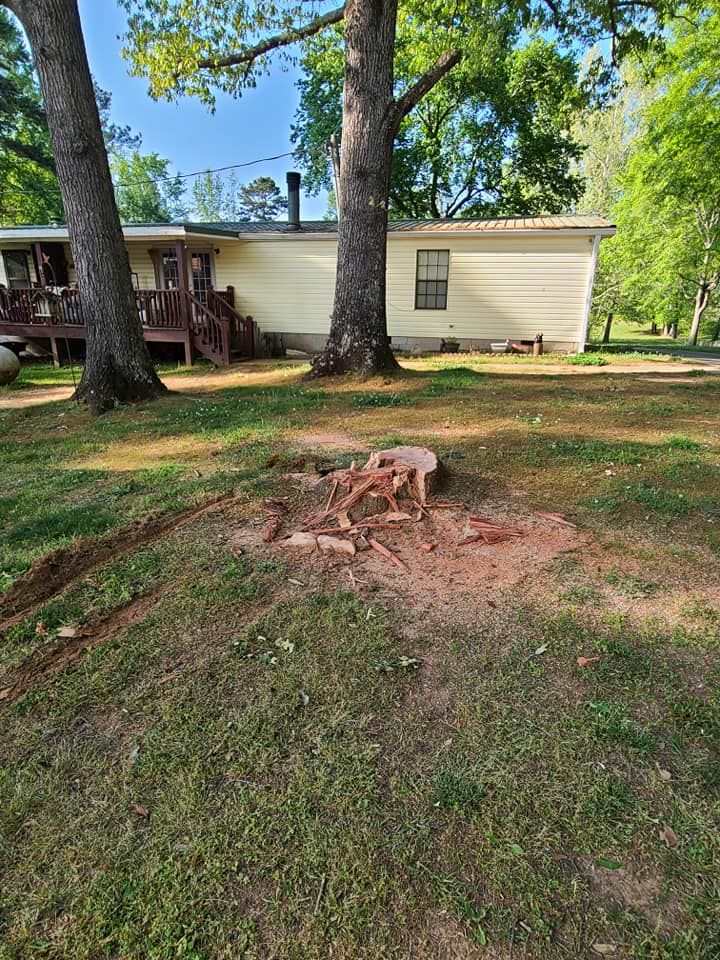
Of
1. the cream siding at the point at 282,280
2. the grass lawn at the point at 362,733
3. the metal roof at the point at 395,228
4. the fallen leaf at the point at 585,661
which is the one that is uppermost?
the metal roof at the point at 395,228

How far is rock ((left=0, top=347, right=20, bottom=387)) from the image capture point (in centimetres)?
1016

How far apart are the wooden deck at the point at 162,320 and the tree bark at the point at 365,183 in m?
4.77

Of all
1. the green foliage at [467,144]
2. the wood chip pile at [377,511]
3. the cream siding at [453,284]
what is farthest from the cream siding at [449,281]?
the wood chip pile at [377,511]

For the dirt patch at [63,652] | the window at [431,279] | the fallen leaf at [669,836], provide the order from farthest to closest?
1. the window at [431,279]
2. the dirt patch at [63,652]
3. the fallen leaf at [669,836]

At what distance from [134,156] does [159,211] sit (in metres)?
4.84

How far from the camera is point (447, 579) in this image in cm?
267

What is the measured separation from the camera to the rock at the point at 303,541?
9.88ft

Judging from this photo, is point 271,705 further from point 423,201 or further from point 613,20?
point 423,201

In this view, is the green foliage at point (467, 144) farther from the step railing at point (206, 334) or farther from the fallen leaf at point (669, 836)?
the fallen leaf at point (669, 836)

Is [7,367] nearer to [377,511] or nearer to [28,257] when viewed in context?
[28,257]

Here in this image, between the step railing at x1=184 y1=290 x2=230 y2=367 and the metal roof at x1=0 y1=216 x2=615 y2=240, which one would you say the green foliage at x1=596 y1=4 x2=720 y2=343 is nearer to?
the metal roof at x1=0 y1=216 x2=615 y2=240

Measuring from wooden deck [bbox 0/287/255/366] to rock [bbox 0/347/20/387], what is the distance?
190cm

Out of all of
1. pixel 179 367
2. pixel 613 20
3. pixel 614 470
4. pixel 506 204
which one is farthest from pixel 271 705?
pixel 506 204

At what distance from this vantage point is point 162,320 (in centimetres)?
1220
